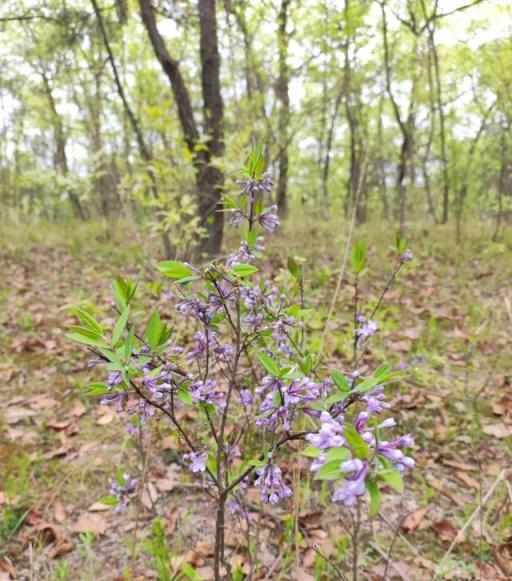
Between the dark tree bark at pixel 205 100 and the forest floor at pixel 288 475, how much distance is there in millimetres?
1354

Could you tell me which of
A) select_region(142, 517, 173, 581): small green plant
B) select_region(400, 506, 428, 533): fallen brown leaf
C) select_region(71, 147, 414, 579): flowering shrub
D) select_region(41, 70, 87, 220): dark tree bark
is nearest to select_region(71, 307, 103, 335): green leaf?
select_region(71, 147, 414, 579): flowering shrub

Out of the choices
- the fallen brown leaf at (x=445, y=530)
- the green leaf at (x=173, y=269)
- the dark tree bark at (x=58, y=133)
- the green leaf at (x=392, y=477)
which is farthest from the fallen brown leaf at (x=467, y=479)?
the dark tree bark at (x=58, y=133)

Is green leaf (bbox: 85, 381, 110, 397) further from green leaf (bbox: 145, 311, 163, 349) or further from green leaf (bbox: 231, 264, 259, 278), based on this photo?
green leaf (bbox: 231, 264, 259, 278)

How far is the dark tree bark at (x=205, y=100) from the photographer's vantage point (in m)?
5.71

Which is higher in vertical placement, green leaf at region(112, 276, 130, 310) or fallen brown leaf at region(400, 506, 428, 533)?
green leaf at region(112, 276, 130, 310)

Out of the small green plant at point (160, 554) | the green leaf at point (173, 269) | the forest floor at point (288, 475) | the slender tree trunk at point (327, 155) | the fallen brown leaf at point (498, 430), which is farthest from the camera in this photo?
the slender tree trunk at point (327, 155)

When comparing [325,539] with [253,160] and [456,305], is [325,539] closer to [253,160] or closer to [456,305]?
[253,160]

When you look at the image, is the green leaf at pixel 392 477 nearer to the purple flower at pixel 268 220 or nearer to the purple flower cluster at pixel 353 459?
the purple flower cluster at pixel 353 459

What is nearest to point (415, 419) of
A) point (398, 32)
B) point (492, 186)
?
point (398, 32)

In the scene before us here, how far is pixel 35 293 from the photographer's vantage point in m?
5.90

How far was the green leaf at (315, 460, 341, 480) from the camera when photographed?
73 cm

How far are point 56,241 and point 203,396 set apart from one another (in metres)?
8.89

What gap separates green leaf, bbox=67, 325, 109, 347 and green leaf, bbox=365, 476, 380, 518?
65cm

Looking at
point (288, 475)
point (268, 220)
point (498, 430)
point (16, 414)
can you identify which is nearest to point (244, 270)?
point (268, 220)
